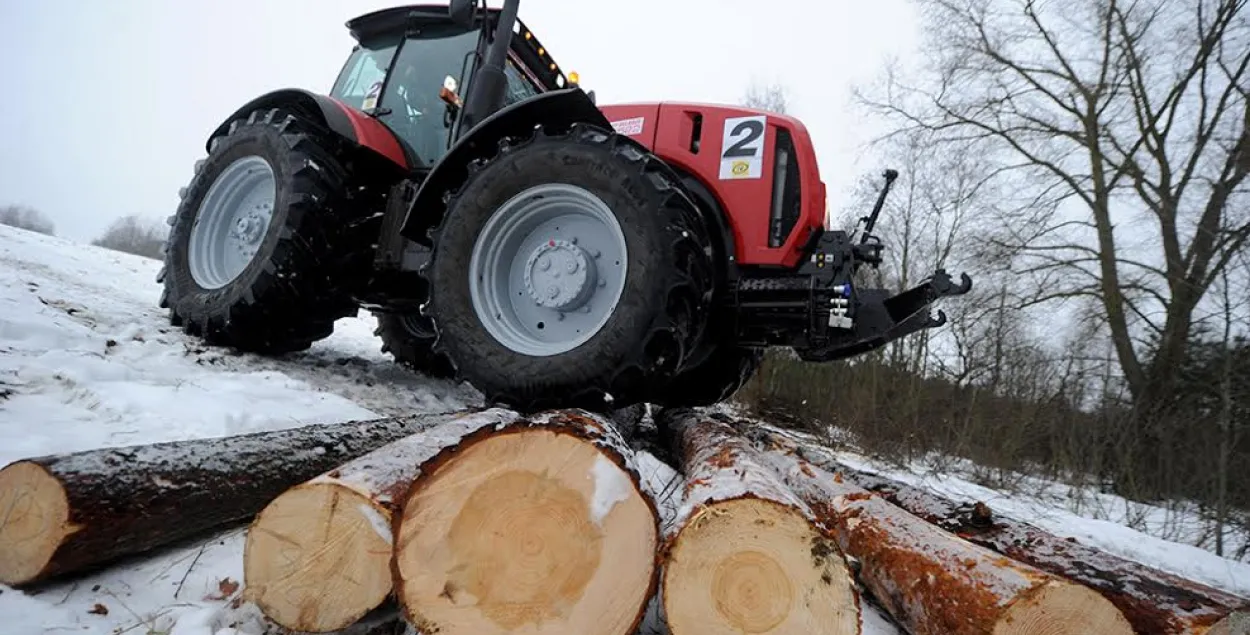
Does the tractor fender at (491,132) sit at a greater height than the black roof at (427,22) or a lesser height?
lesser

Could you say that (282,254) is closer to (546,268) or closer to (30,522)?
(546,268)

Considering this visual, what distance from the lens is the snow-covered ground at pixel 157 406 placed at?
138 cm

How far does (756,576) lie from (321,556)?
95cm

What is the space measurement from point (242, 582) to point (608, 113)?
9.35 ft

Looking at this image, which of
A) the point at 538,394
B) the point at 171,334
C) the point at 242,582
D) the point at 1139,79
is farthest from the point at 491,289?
the point at 1139,79

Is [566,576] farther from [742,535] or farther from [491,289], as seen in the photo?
[491,289]

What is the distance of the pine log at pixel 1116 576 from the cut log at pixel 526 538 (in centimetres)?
106

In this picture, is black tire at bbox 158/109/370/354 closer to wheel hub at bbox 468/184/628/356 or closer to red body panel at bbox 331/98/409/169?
red body panel at bbox 331/98/409/169

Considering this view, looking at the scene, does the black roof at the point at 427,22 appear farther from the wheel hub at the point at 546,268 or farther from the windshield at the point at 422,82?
the wheel hub at the point at 546,268

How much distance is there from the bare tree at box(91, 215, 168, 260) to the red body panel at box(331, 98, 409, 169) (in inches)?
1022

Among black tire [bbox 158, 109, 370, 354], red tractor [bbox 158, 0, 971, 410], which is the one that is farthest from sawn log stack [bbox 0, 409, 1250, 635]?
black tire [bbox 158, 109, 370, 354]

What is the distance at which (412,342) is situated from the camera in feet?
16.8

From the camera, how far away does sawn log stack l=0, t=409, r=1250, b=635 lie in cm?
123

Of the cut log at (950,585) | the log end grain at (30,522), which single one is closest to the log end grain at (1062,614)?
the cut log at (950,585)
